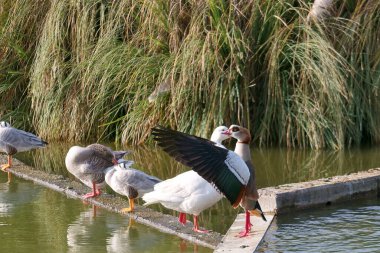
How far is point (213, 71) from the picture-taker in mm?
11883

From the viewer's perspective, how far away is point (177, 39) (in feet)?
40.8

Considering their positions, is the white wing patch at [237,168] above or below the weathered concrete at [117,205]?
above

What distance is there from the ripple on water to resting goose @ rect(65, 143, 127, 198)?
6.52ft

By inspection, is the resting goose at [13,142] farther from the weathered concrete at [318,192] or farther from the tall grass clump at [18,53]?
the weathered concrete at [318,192]

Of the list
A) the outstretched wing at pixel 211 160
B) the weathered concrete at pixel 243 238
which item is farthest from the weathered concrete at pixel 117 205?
the outstretched wing at pixel 211 160

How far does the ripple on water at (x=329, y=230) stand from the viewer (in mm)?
6980

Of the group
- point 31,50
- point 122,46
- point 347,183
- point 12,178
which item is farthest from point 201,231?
point 31,50

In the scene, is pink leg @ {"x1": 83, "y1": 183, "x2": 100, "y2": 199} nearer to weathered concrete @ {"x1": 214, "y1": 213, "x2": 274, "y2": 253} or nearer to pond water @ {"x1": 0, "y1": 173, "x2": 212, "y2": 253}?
pond water @ {"x1": 0, "y1": 173, "x2": 212, "y2": 253}

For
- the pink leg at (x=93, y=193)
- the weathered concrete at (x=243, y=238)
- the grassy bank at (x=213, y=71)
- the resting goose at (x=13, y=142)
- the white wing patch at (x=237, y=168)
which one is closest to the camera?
the weathered concrete at (x=243, y=238)

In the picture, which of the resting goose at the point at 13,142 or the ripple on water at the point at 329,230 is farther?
the resting goose at the point at 13,142

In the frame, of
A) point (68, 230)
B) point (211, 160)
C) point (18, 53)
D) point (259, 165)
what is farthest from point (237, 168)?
point (18, 53)

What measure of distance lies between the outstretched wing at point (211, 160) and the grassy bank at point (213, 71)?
473 cm

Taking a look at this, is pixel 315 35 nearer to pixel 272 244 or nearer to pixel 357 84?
pixel 357 84

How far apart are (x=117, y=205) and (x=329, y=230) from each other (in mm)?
2109
